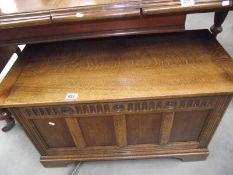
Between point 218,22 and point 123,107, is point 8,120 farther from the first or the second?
point 218,22

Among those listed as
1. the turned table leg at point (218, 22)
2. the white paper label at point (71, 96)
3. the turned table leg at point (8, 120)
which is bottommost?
the turned table leg at point (8, 120)

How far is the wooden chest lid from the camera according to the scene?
79 cm

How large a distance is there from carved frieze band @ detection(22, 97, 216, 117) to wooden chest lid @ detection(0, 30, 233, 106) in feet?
0.21

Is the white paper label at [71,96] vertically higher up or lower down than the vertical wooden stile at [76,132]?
higher up

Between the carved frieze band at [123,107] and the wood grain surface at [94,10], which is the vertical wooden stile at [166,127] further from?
the wood grain surface at [94,10]

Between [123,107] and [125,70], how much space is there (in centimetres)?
16

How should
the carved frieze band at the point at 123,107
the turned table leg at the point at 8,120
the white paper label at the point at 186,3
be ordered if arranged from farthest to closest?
the turned table leg at the point at 8,120 < the carved frieze band at the point at 123,107 < the white paper label at the point at 186,3

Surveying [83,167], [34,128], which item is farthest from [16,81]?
[83,167]

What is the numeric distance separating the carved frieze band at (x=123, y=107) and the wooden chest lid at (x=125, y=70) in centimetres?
6

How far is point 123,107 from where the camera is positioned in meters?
0.86

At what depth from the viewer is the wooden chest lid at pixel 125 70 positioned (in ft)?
2.60

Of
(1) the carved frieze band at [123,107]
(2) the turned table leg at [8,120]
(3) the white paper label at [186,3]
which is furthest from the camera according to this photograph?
(2) the turned table leg at [8,120]

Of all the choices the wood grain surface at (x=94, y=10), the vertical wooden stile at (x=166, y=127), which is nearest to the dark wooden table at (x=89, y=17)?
the wood grain surface at (x=94, y=10)

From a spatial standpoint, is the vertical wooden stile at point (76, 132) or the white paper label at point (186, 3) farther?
the vertical wooden stile at point (76, 132)
